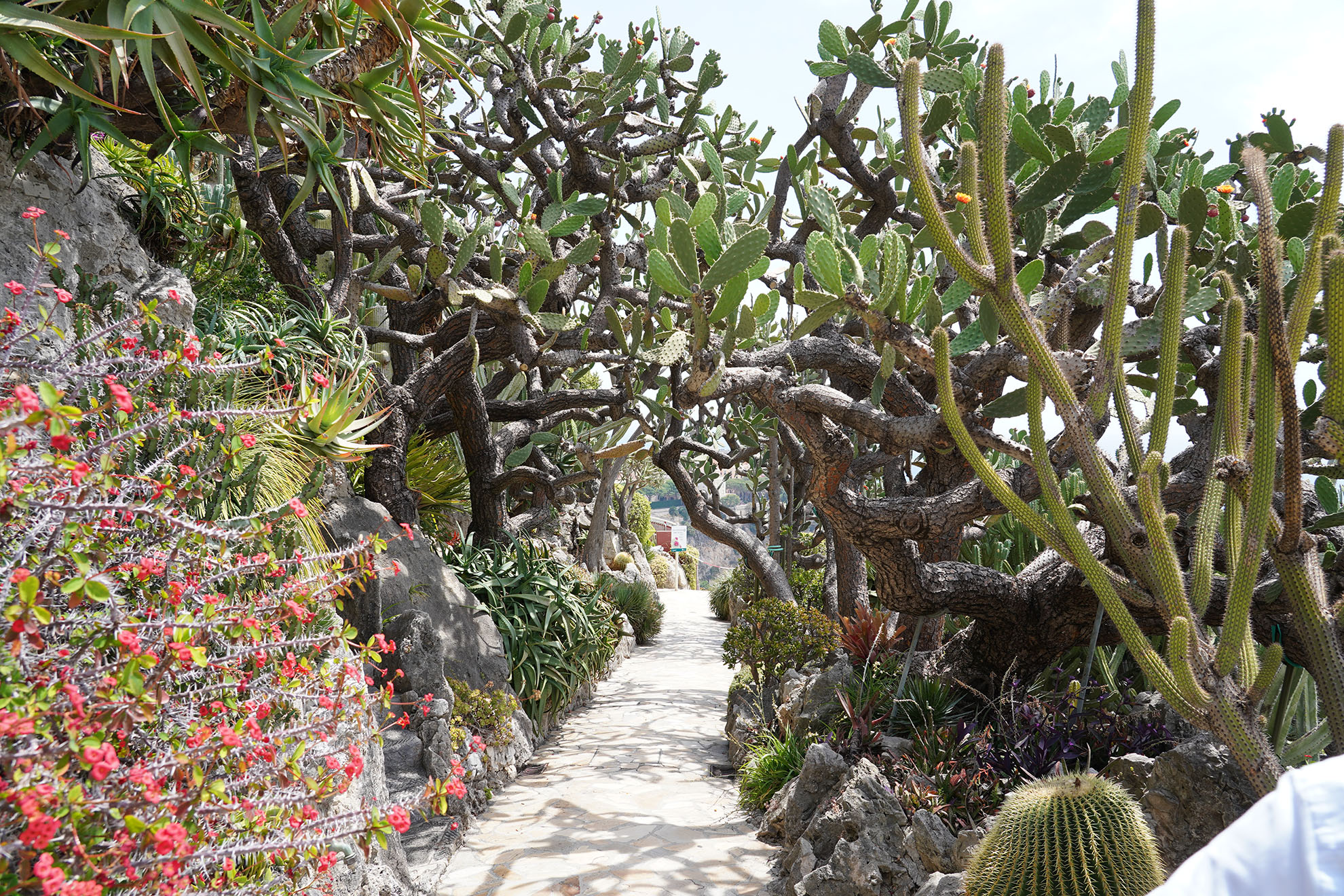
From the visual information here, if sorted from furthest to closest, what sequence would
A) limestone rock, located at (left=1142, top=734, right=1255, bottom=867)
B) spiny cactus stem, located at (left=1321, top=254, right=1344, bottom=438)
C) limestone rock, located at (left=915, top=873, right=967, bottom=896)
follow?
1. limestone rock, located at (left=915, top=873, right=967, bottom=896)
2. limestone rock, located at (left=1142, top=734, right=1255, bottom=867)
3. spiny cactus stem, located at (left=1321, top=254, right=1344, bottom=438)

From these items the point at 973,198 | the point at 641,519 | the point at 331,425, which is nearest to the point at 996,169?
the point at 973,198

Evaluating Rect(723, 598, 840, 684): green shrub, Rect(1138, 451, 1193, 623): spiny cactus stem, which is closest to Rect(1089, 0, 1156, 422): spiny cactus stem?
Rect(1138, 451, 1193, 623): spiny cactus stem

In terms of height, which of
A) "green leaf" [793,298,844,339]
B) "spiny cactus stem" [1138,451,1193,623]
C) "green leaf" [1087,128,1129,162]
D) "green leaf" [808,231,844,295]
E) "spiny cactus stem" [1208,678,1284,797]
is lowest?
"spiny cactus stem" [1208,678,1284,797]

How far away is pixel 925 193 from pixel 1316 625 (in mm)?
1528

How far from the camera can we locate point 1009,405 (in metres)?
3.42

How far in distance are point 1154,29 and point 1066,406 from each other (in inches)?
42.3

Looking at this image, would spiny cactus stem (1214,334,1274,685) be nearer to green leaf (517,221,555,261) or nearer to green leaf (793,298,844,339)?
green leaf (793,298,844,339)

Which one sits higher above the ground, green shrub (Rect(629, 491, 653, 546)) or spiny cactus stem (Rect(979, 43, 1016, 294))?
spiny cactus stem (Rect(979, 43, 1016, 294))

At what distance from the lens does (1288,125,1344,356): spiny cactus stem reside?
6.13 ft

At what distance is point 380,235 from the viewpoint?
6422 millimetres

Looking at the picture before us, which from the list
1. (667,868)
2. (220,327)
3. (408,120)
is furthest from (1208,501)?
(220,327)

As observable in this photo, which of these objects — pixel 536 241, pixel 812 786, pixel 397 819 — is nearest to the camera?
pixel 397 819

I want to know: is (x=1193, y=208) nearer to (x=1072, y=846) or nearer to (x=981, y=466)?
(x=981, y=466)

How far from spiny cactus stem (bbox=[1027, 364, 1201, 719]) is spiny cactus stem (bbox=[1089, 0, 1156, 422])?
0.20 m
